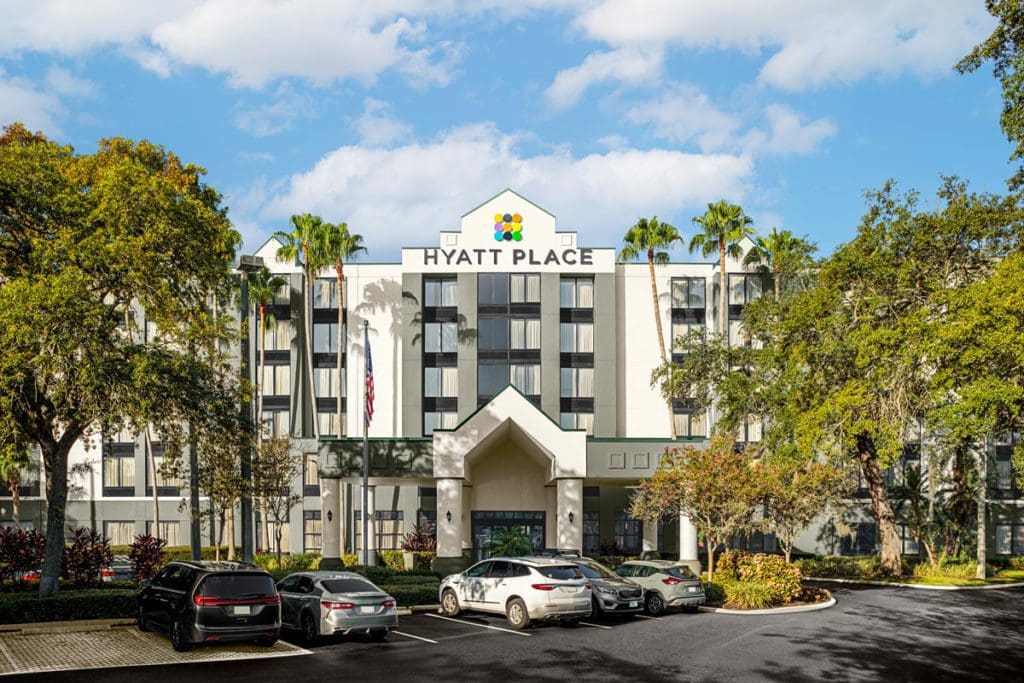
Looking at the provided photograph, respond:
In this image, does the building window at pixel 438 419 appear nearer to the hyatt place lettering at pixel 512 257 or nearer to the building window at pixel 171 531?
the hyatt place lettering at pixel 512 257

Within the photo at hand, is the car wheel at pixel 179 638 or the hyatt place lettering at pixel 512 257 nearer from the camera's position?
the car wheel at pixel 179 638

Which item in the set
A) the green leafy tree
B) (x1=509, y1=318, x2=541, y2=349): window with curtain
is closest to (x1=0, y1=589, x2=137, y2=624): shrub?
the green leafy tree

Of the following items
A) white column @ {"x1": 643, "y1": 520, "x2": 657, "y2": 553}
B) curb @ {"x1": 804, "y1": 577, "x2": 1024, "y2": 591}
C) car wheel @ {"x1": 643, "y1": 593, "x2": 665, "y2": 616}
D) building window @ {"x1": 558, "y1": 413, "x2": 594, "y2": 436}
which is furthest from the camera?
building window @ {"x1": 558, "y1": 413, "x2": 594, "y2": 436}

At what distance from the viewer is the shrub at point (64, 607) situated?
23.5 m

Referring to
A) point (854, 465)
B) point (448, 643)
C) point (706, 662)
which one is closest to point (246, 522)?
point (448, 643)

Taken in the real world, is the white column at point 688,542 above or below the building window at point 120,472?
below

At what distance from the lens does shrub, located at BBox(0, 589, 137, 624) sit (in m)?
23.5

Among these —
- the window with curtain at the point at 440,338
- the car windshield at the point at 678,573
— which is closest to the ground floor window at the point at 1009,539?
the window with curtain at the point at 440,338

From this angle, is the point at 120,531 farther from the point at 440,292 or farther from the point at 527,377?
the point at 527,377

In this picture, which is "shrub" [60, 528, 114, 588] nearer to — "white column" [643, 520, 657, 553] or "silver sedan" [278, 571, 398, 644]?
"silver sedan" [278, 571, 398, 644]

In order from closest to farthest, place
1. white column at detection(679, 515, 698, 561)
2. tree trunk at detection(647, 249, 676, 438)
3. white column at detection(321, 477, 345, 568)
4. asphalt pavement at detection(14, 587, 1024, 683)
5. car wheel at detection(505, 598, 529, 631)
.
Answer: asphalt pavement at detection(14, 587, 1024, 683)
car wheel at detection(505, 598, 529, 631)
white column at detection(321, 477, 345, 568)
white column at detection(679, 515, 698, 561)
tree trunk at detection(647, 249, 676, 438)

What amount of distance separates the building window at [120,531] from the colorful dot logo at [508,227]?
94.6 feet

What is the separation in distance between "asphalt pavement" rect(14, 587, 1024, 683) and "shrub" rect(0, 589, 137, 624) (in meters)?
6.52

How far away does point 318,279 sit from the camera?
61.0 m
